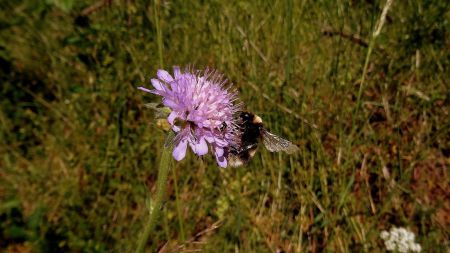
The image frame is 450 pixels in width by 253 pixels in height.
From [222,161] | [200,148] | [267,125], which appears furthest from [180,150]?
[267,125]

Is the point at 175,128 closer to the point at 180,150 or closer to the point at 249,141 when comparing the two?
the point at 180,150

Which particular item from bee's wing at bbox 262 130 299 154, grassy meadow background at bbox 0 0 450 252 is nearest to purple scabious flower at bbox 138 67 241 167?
bee's wing at bbox 262 130 299 154

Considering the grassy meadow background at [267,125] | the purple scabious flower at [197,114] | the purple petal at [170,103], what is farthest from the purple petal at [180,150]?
the grassy meadow background at [267,125]

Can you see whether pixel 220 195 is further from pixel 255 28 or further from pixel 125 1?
pixel 125 1

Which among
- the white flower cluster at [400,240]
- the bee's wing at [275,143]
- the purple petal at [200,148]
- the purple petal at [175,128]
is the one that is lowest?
the white flower cluster at [400,240]

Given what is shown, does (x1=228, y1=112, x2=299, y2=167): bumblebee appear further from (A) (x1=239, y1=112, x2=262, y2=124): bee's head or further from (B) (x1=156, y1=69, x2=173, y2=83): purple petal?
(B) (x1=156, y1=69, x2=173, y2=83): purple petal

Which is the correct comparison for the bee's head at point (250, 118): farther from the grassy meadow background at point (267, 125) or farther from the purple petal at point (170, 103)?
the grassy meadow background at point (267, 125)

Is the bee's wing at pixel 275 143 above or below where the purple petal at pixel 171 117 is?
below
